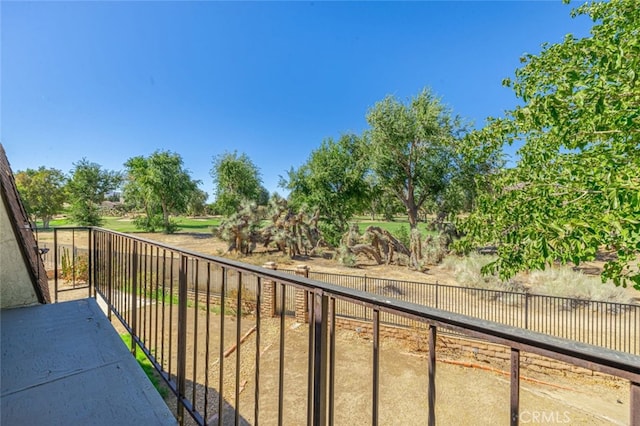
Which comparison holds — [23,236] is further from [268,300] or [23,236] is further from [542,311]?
[542,311]

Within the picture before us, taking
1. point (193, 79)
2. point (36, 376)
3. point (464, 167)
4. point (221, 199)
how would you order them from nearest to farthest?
point (36, 376) → point (193, 79) → point (464, 167) → point (221, 199)

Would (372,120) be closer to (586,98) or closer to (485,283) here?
(485,283)

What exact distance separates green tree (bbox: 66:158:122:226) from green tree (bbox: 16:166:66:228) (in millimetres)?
1633

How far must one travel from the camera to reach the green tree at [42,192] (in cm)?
2056

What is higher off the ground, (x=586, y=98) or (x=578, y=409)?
(x=586, y=98)

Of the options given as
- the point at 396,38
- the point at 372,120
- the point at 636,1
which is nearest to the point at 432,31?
the point at 396,38

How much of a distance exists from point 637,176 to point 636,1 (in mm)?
2627

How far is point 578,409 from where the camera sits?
4.08 meters

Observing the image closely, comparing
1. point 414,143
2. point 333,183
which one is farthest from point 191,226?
point 414,143

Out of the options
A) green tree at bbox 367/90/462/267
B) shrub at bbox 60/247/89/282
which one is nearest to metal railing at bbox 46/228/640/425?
shrub at bbox 60/247/89/282

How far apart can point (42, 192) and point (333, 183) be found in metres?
22.6

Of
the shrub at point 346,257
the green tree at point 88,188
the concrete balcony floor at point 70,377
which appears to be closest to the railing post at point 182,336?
the concrete balcony floor at point 70,377

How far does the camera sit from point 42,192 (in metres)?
21.0

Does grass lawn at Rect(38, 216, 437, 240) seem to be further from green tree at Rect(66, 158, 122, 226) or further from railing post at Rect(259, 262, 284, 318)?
railing post at Rect(259, 262, 284, 318)
